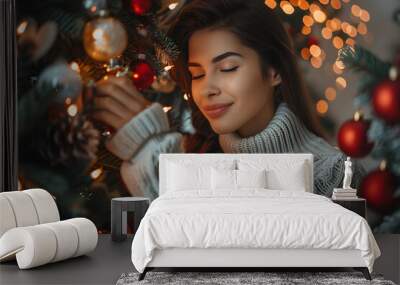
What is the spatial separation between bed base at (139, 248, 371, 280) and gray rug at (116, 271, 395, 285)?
0.09 m

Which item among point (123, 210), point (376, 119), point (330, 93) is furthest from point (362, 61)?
point (123, 210)

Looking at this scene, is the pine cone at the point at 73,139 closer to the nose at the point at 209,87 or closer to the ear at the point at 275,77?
the nose at the point at 209,87

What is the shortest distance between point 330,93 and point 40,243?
3756 millimetres

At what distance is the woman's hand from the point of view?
7402mm

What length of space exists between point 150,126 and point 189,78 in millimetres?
711

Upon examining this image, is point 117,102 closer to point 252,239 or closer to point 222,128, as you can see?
point 222,128

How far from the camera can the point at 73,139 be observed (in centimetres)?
745

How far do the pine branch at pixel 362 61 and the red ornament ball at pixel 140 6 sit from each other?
226cm

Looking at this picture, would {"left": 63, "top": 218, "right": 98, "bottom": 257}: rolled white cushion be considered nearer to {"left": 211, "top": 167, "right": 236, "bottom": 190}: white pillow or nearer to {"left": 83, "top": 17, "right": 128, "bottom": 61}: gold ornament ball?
{"left": 211, "top": 167, "right": 236, "bottom": 190}: white pillow

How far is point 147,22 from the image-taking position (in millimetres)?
7406

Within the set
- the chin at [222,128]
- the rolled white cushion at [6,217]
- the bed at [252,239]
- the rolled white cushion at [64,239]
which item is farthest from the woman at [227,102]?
the bed at [252,239]

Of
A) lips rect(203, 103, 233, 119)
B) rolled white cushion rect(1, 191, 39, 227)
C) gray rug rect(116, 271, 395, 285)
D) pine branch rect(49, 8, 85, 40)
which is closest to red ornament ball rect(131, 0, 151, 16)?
pine branch rect(49, 8, 85, 40)

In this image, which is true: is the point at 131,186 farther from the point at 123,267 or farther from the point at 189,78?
the point at 123,267

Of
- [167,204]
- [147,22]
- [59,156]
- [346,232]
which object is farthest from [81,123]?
[346,232]
